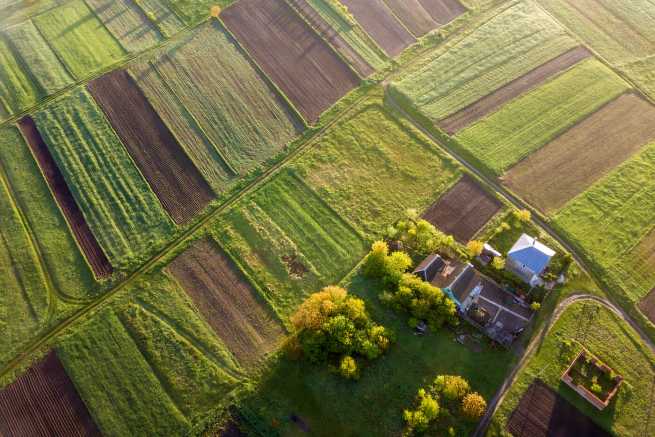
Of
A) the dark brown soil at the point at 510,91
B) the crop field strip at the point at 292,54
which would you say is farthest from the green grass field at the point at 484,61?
the crop field strip at the point at 292,54

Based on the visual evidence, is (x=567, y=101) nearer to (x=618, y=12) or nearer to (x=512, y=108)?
(x=512, y=108)

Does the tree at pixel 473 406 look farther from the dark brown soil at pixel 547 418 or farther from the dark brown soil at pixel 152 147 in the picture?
the dark brown soil at pixel 152 147

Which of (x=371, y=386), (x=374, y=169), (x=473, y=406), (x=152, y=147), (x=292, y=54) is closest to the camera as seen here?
(x=473, y=406)

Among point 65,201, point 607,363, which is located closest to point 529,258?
point 607,363

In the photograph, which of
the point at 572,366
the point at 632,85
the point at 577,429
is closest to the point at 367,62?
the point at 632,85

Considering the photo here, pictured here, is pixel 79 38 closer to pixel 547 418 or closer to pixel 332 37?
pixel 332 37

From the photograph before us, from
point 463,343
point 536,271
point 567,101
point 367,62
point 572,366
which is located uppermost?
point 367,62
